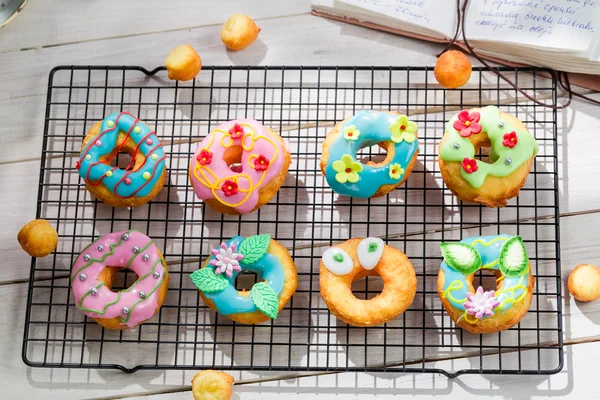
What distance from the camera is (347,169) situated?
224 cm

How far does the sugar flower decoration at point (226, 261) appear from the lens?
224 centimetres

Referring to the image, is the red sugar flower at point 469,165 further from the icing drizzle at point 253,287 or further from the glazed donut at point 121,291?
the glazed donut at point 121,291

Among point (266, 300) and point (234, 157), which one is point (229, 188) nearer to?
point (234, 157)

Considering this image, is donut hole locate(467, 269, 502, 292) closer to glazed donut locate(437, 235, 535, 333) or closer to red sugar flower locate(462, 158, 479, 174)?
glazed donut locate(437, 235, 535, 333)

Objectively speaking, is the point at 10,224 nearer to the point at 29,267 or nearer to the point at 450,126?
the point at 29,267

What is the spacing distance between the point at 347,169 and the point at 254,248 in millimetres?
366

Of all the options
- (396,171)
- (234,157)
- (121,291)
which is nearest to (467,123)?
(396,171)

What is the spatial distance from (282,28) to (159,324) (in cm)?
106

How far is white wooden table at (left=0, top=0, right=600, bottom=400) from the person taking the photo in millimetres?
2338

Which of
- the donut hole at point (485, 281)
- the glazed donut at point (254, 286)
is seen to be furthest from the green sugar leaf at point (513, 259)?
the glazed donut at point (254, 286)

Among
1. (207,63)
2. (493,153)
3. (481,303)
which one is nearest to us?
(481,303)

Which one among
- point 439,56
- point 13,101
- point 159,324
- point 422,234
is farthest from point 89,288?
point 439,56

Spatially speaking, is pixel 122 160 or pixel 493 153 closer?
pixel 493 153

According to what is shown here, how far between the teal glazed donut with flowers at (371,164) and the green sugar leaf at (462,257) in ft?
0.82
